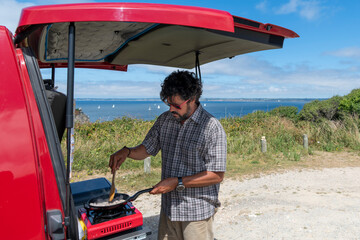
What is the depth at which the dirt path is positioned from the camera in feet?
13.5

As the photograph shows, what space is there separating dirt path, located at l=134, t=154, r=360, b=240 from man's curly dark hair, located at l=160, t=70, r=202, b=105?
2488 millimetres

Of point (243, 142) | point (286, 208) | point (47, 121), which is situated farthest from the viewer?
point (243, 142)

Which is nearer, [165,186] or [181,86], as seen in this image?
[165,186]

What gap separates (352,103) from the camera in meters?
12.2

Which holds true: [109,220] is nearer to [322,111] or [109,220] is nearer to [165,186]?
[165,186]

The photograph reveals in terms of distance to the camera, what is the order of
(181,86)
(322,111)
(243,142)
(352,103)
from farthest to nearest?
(322,111) → (352,103) → (243,142) → (181,86)

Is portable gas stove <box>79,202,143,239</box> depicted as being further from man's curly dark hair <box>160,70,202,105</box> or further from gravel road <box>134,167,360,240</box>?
gravel road <box>134,167,360,240</box>

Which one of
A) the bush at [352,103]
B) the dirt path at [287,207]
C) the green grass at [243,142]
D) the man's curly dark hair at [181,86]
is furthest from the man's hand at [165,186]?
the bush at [352,103]

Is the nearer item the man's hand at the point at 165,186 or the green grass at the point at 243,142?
the man's hand at the point at 165,186

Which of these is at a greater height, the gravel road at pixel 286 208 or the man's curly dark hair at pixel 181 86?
the man's curly dark hair at pixel 181 86

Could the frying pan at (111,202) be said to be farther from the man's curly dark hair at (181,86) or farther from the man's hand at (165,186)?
the man's curly dark hair at (181,86)

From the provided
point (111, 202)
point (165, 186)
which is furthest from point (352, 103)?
point (111, 202)

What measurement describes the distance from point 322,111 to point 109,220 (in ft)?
46.0

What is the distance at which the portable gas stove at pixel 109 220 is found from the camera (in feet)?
5.67
